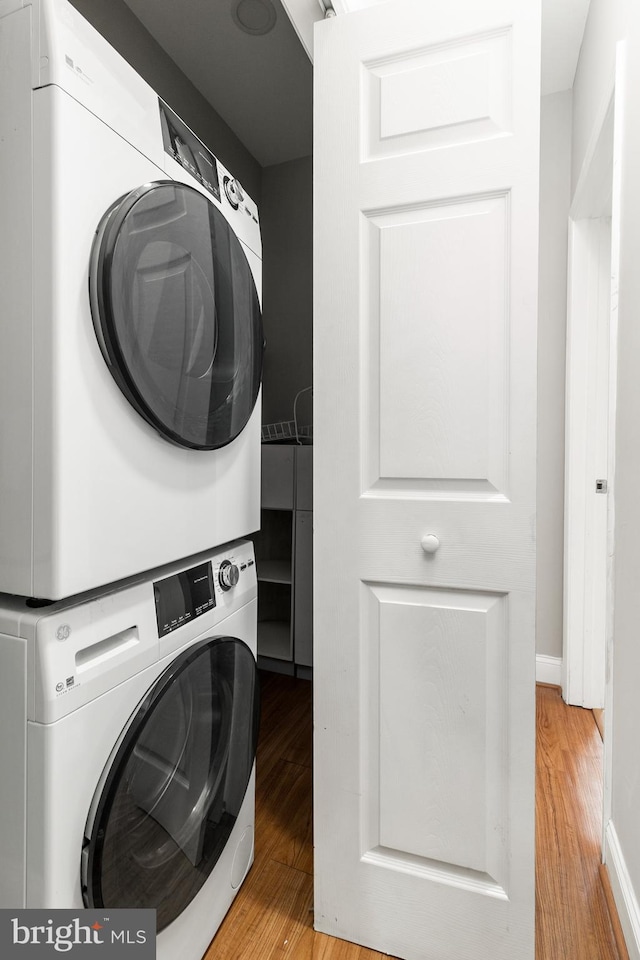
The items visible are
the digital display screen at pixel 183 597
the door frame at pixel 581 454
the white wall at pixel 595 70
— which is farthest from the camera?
the door frame at pixel 581 454

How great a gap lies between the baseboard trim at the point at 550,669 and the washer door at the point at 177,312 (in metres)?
1.87

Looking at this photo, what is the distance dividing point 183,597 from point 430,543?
19.7 inches

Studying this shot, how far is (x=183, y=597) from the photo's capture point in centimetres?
98

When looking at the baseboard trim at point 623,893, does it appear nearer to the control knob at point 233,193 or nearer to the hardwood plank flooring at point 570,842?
the hardwood plank flooring at point 570,842

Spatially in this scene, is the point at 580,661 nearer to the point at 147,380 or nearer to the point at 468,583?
the point at 468,583

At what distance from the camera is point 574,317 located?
2.09 metres

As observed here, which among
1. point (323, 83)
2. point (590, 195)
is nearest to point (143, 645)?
point (323, 83)

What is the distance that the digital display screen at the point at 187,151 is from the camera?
0.95 metres

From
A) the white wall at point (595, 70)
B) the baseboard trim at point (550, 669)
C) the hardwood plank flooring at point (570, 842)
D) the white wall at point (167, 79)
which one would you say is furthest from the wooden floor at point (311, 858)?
the white wall at point (167, 79)

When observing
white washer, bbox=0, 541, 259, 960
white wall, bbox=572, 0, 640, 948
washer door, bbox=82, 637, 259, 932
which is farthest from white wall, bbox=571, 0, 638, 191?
washer door, bbox=82, 637, 259, 932

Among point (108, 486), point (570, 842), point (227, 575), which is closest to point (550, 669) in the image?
point (570, 842)

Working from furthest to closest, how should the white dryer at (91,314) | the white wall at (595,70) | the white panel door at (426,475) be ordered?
the white wall at (595,70) < the white panel door at (426,475) < the white dryer at (91,314)

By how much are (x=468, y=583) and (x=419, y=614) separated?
12 cm

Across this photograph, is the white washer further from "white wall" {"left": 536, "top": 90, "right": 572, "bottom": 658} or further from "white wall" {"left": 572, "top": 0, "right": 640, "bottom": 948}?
"white wall" {"left": 536, "top": 90, "right": 572, "bottom": 658}
